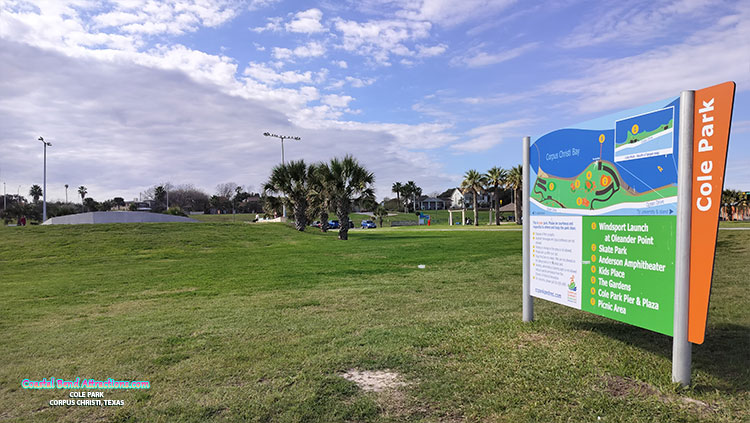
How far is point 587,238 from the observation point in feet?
16.6

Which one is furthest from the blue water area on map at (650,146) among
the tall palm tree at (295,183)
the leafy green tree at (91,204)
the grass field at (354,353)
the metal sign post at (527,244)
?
the leafy green tree at (91,204)

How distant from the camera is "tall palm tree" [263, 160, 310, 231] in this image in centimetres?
3788

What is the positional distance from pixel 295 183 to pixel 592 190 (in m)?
34.5

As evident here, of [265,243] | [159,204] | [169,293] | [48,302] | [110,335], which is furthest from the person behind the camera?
[159,204]

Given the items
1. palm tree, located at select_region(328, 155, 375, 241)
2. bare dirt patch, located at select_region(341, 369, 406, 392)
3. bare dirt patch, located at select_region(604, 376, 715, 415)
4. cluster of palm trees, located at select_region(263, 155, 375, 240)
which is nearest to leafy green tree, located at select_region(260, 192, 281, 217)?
cluster of palm trees, located at select_region(263, 155, 375, 240)

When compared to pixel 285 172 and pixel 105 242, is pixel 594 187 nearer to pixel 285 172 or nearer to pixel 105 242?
pixel 105 242

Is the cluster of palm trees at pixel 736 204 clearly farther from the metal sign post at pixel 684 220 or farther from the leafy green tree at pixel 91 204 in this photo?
the leafy green tree at pixel 91 204

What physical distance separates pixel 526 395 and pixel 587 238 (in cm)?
210

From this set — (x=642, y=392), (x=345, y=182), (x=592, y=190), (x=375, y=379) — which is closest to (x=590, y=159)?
(x=592, y=190)

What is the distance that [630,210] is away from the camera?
14.5 ft

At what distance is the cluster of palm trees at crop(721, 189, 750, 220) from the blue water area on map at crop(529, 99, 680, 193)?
7614 cm

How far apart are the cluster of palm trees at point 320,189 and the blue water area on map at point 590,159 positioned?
25.9 m

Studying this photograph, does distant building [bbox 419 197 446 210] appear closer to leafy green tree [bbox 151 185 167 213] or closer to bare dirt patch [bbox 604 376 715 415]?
leafy green tree [bbox 151 185 167 213]

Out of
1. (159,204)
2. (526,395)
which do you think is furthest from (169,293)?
(159,204)
